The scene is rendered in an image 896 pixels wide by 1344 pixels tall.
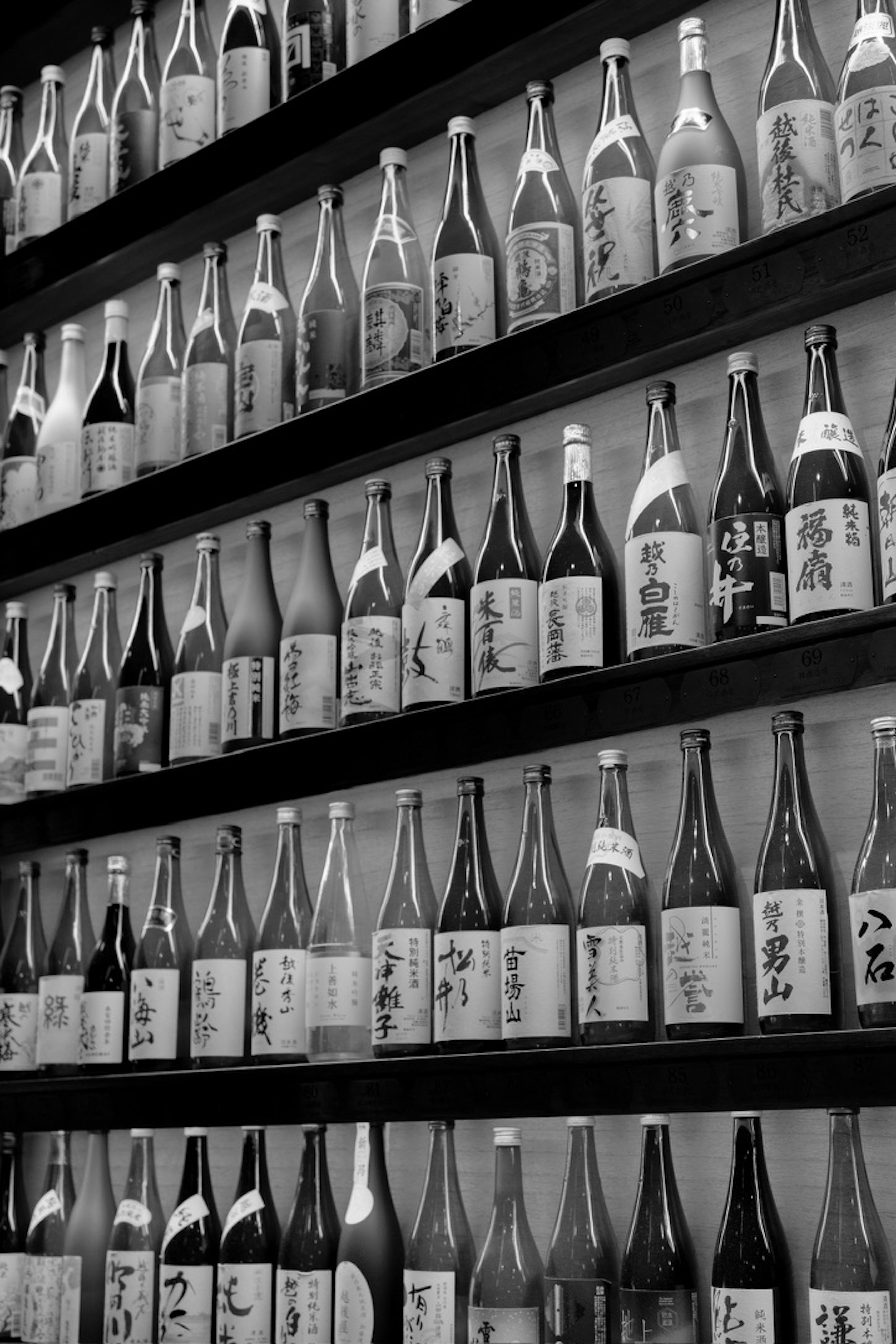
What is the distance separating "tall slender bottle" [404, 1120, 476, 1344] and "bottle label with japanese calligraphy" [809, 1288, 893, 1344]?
396mm

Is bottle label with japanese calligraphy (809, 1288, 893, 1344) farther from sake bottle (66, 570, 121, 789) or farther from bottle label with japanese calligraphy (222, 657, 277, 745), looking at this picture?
sake bottle (66, 570, 121, 789)

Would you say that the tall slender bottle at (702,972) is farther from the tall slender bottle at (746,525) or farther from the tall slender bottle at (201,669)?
the tall slender bottle at (201,669)

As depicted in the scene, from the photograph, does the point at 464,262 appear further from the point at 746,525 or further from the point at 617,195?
the point at 746,525

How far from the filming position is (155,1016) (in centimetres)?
196

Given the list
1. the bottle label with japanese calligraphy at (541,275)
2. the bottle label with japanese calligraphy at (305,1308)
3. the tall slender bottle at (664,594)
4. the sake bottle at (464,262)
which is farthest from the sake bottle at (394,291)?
the bottle label with japanese calligraphy at (305,1308)

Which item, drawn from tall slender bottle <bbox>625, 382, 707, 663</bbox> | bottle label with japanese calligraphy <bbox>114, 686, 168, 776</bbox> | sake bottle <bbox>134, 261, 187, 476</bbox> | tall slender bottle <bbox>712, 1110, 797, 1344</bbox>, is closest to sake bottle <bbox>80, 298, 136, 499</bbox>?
sake bottle <bbox>134, 261, 187, 476</bbox>

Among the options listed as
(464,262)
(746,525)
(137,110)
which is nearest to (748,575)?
(746,525)

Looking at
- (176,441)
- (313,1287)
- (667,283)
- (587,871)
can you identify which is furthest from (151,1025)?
(667,283)

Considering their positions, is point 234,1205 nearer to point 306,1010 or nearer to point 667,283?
point 306,1010

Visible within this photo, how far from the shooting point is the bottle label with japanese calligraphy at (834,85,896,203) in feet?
4.86

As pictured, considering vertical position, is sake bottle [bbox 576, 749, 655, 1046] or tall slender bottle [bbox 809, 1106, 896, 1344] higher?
sake bottle [bbox 576, 749, 655, 1046]

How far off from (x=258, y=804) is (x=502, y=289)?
650 mm

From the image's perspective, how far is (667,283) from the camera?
1.56m

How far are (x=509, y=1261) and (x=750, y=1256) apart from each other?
263 millimetres
